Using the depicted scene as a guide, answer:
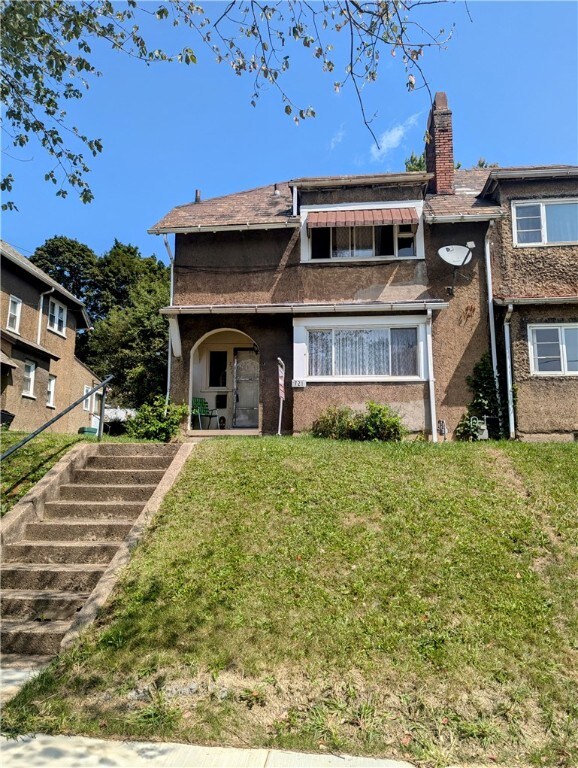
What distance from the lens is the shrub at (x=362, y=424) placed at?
12.5m

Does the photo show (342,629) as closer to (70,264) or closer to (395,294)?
(395,294)

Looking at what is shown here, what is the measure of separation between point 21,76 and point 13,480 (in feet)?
18.8

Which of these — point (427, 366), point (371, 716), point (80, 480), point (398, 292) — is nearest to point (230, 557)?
point (371, 716)

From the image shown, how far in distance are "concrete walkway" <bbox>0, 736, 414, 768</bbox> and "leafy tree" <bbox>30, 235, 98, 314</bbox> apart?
45.6m

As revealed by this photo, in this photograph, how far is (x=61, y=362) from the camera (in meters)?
25.5

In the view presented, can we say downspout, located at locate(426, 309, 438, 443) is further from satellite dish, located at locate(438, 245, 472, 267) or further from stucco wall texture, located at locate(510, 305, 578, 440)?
stucco wall texture, located at locate(510, 305, 578, 440)

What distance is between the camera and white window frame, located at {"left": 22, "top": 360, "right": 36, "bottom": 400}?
21398mm

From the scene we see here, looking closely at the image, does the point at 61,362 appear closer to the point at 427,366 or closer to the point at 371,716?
the point at 427,366

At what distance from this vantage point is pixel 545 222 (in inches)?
576

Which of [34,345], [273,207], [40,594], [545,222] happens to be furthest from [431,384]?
[34,345]

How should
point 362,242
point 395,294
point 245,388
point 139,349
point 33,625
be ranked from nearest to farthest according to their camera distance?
point 33,625 < point 395,294 < point 362,242 < point 245,388 < point 139,349

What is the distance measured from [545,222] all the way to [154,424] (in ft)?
37.7

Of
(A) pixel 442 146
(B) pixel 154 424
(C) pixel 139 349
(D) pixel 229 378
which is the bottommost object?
(B) pixel 154 424

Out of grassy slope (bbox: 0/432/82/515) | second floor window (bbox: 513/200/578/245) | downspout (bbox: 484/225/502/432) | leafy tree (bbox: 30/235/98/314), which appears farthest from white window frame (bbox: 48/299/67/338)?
leafy tree (bbox: 30/235/98/314)
